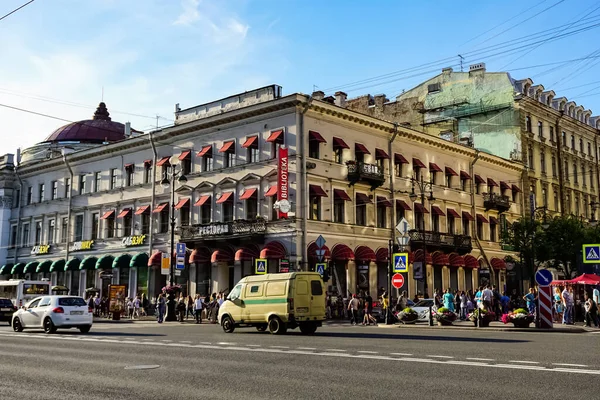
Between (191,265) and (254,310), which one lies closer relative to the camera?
(254,310)

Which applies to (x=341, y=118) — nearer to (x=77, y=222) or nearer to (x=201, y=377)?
(x=77, y=222)

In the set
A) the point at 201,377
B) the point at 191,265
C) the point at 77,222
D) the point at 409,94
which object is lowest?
the point at 201,377

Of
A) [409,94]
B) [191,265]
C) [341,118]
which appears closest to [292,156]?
[341,118]

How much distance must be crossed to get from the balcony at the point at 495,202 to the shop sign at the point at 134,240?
91.9 ft

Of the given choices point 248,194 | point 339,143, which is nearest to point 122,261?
point 248,194

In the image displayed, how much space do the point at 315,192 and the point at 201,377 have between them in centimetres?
2798

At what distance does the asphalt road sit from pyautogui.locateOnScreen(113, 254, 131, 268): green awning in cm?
2958

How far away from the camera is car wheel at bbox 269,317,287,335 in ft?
70.3

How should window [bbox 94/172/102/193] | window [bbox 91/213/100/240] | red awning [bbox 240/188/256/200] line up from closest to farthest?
red awning [bbox 240/188/256/200] → window [bbox 91/213/100/240] → window [bbox 94/172/102/193]

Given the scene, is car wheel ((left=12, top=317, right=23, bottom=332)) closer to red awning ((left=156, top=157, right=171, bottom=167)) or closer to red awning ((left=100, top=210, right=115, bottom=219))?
red awning ((left=156, top=157, right=171, bottom=167))

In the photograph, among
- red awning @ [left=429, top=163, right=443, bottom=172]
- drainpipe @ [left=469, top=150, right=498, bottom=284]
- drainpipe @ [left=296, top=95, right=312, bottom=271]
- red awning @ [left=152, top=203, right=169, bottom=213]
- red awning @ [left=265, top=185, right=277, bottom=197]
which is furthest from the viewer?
drainpipe @ [left=469, top=150, right=498, bottom=284]

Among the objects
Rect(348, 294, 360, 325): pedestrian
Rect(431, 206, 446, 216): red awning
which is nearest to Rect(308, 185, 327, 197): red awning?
Rect(348, 294, 360, 325): pedestrian

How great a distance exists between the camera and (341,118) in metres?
40.7

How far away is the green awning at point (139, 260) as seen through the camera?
44.5 m
